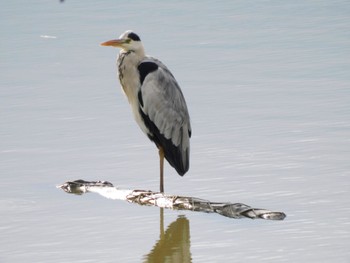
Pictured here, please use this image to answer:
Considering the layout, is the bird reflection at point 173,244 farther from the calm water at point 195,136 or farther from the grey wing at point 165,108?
the grey wing at point 165,108

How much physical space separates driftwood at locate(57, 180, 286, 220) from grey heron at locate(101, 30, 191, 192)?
2.21ft

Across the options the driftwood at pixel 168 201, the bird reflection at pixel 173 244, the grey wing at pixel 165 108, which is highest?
the grey wing at pixel 165 108

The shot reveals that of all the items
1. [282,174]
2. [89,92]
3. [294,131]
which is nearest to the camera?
[282,174]

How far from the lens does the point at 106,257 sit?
28.0ft

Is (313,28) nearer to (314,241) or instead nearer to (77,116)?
Result: (77,116)

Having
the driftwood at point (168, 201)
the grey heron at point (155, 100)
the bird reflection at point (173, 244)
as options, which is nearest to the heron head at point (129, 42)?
the grey heron at point (155, 100)

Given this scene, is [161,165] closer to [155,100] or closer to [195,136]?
[155,100]

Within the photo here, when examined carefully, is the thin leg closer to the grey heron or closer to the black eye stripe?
the grey heron

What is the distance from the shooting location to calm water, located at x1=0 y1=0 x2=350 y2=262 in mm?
8844

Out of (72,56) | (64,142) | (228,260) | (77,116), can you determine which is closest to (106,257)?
(228,260)

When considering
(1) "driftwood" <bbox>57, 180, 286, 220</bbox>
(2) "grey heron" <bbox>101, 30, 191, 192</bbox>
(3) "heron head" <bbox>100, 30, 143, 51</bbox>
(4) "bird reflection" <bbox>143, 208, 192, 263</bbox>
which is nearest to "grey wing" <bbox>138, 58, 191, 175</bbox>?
(2) "grey heron" <bbox>101, 30, 191, 192</bbox>

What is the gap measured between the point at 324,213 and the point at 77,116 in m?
4.34

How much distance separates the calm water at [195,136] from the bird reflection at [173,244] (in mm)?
16

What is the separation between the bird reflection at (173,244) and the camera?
857cm
